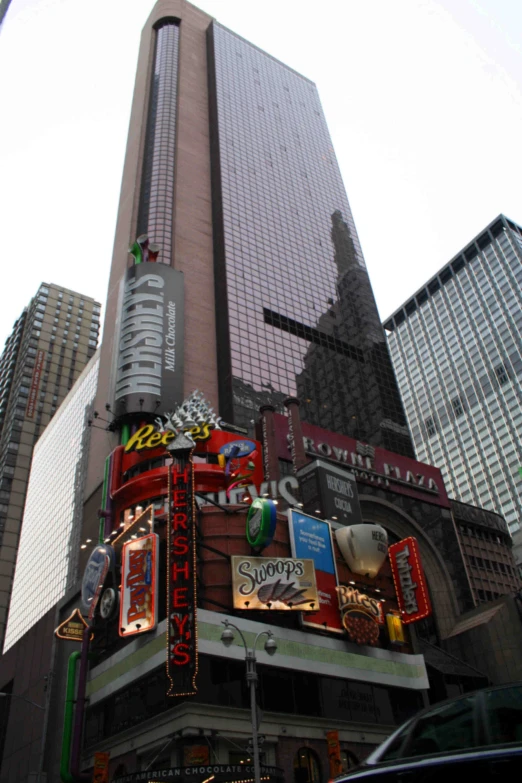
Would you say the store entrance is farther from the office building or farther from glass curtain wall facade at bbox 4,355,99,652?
glass curtain wall facade at bbox 4,355,99,652

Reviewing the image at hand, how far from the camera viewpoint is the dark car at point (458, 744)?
17.4 feet

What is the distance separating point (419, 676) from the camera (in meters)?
42.9

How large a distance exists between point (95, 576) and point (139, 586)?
23.2 feet

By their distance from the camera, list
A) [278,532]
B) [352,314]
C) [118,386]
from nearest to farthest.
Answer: [278,532] < [118,386] < [352,314]

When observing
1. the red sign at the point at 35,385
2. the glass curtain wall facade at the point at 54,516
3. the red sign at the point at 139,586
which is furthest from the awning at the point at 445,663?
the red sign at the point at 35,385

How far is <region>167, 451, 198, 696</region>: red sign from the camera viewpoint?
1240 inches

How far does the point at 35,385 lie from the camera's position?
156000mm

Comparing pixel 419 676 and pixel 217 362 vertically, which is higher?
pixel 217 362

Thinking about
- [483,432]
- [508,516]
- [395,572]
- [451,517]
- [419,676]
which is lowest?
[419,676]

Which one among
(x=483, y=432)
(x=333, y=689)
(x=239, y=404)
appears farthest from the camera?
(x=483, y=432)

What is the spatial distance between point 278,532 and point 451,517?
103 feet

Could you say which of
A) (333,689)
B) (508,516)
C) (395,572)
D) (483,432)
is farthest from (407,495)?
(483,432)

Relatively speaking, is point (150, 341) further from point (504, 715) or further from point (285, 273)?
point (504, 715)

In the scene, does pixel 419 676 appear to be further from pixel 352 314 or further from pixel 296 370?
pixel 352 314
